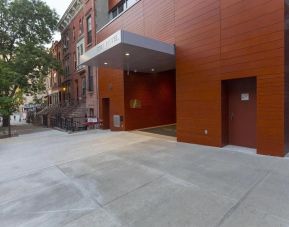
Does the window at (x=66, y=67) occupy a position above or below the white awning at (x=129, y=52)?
above

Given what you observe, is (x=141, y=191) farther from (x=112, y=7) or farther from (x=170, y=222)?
(x=112, y=7)

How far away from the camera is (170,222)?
2.75 meters

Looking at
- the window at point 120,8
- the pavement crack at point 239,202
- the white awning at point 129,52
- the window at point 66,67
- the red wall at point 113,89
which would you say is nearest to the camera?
the pavement crack at point 239,202

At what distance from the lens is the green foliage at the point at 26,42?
1838 centimetres

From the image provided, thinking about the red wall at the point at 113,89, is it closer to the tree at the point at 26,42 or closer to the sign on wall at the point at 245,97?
the sign on wall at the point at 245,97

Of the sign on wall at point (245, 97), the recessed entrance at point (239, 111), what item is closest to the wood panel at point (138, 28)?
the recessed entrance at point (239, 111)

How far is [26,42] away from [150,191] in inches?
839

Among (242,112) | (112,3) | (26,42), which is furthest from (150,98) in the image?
(26,42)

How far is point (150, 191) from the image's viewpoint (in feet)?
12.3

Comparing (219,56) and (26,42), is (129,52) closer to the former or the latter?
(219,56)

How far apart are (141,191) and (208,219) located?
54.1 inches

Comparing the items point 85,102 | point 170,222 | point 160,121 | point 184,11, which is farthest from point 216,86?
point 85,102

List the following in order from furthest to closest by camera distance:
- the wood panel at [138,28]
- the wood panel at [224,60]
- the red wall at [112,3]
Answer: the red wall at [112,3]
the wood panel at [138,28]
the wood panel at [224,60]

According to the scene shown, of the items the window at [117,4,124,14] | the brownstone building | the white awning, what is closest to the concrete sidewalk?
the brownstone building
